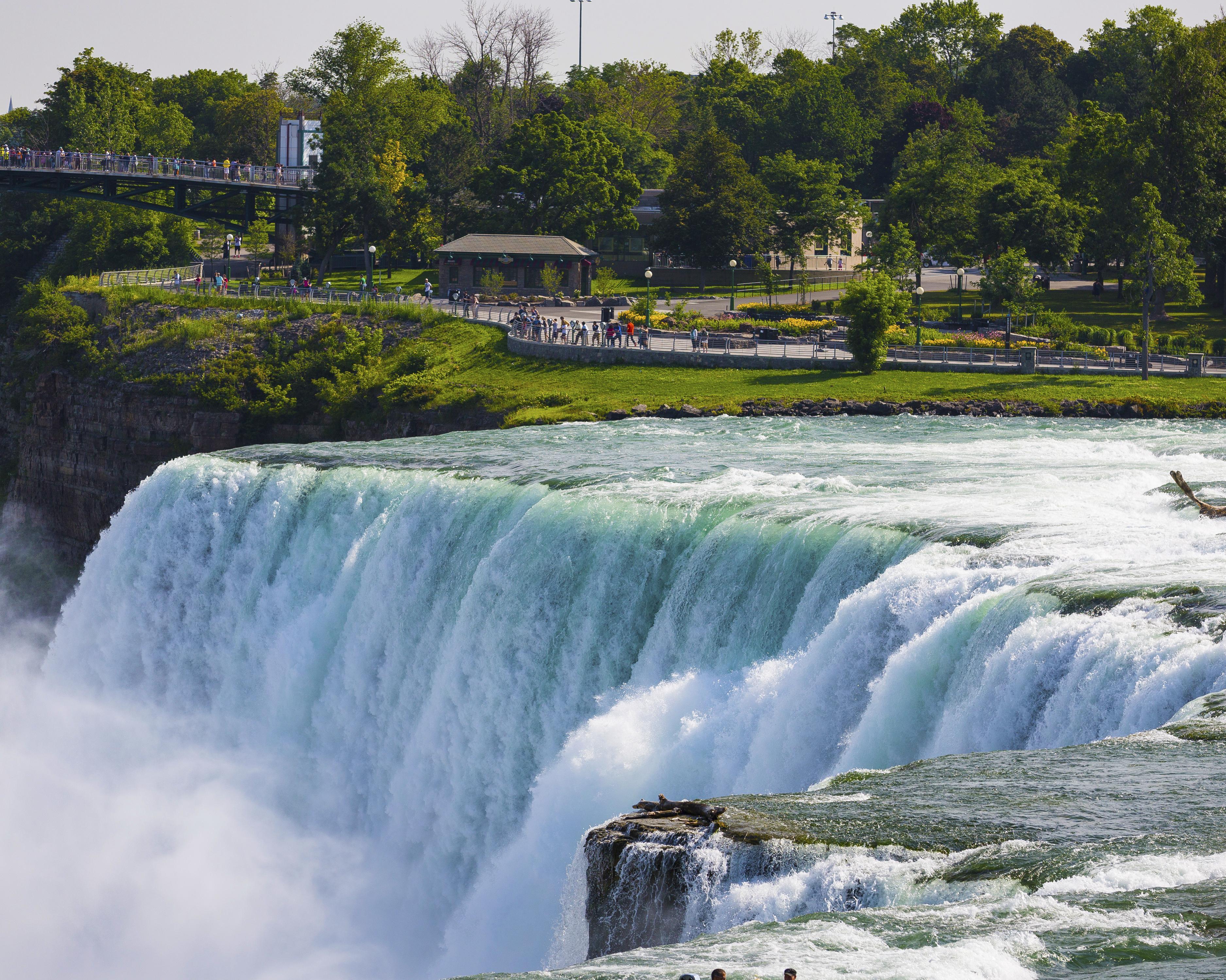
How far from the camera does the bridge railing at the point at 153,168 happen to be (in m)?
76.2

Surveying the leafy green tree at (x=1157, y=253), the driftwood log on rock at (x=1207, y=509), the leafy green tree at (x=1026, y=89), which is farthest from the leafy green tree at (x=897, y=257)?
the driftwood log on rock at (x=1207, y=509)

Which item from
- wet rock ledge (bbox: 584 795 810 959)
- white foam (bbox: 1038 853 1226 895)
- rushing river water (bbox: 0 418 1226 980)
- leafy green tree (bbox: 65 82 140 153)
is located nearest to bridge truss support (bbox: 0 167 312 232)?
leafy green tree (bbox: 65 82 140 153)

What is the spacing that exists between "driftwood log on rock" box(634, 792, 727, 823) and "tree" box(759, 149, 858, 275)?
73.5m

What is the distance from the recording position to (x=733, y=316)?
69875 mm

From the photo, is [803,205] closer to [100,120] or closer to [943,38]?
[100,120]

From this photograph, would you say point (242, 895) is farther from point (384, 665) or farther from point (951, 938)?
point (951, 938)

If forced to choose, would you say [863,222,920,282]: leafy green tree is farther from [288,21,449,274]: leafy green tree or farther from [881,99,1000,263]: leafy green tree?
[288,21,449,274]: leafy green tree

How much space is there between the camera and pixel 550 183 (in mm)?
82625

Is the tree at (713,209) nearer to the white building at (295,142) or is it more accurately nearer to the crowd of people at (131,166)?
the crowd of people at (131,166)

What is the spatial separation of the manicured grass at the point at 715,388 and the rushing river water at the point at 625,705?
7200 millimetres

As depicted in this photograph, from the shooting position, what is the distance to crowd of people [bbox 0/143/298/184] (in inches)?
3002

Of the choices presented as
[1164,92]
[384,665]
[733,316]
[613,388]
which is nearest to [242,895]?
[384,665]

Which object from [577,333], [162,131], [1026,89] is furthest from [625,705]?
[1026,89]

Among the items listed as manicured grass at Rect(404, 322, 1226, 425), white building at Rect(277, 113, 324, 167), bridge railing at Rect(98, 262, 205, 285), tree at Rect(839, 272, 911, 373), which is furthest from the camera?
white building at Rect(277, 113, 324, 167)
